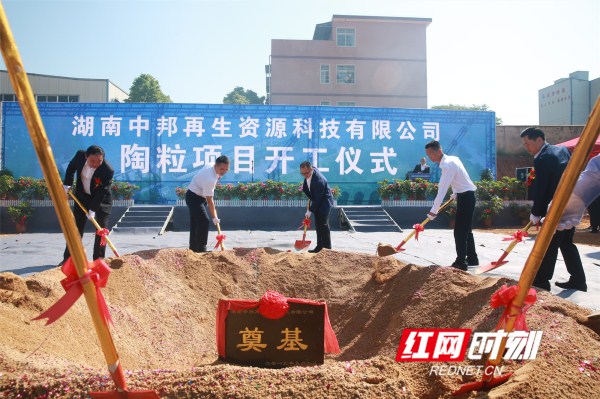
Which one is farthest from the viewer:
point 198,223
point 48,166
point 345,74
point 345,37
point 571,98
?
point 345,37

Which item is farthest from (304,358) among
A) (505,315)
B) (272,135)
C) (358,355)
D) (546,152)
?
(272,135)

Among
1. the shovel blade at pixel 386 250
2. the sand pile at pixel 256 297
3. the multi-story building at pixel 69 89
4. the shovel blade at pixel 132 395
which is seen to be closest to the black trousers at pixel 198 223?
the sand pile at pixel 256 297

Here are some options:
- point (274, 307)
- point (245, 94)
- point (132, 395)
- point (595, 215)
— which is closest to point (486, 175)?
point (595, 215)

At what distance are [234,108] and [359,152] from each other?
3.96 metres

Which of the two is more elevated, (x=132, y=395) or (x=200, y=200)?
(x=200, y=200)

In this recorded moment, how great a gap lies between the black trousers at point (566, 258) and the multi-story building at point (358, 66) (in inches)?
974

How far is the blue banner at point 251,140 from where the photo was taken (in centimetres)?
1356

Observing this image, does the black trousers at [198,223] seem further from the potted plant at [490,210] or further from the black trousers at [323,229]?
the potted plant at [490,210]

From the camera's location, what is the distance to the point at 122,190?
41.3 ft

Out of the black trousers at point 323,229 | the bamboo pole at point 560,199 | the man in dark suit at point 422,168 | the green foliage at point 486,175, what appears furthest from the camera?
the green foliage at point 486,175

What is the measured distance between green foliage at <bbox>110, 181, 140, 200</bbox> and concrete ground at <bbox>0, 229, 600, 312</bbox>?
7.99ft

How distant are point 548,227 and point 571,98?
2715 centimetres

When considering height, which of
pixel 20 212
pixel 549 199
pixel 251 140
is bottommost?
pixel 20 212
